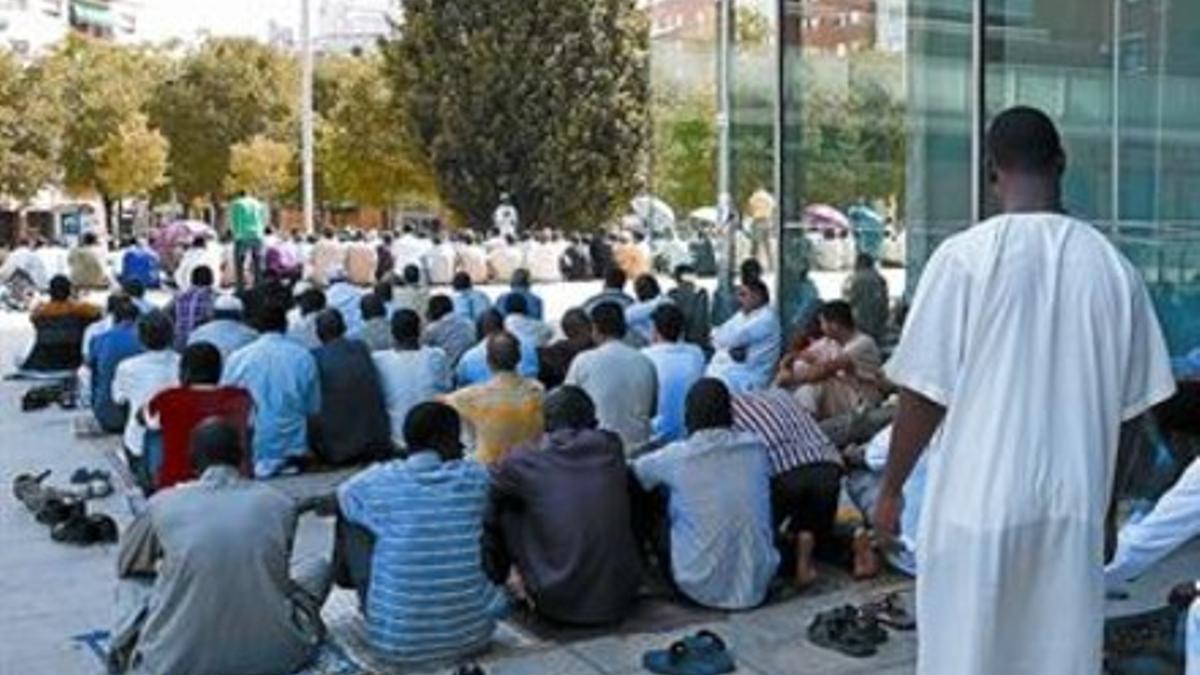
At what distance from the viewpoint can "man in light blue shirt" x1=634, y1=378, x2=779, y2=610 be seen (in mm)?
6250

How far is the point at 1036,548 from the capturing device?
298 centimetres

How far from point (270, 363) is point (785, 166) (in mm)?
5107

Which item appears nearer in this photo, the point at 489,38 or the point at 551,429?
the point at 551,429

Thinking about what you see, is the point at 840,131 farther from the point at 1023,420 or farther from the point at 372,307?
the point at 1023,420

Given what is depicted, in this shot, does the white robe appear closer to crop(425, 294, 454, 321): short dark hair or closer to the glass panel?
the glass panel

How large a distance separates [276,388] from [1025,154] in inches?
278

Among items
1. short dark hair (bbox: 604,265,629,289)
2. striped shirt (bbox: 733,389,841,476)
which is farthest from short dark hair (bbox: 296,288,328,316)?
striped shirt (bbox: 733,389,841,476)

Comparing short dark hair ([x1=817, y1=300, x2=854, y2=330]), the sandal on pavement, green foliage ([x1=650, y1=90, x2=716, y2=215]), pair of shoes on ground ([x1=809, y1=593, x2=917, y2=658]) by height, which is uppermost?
green foliage ([x1=650, y1=90, x2=716, y2=215])

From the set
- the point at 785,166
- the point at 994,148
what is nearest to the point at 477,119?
the point at 785,166

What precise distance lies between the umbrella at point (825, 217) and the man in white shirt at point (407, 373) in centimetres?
385

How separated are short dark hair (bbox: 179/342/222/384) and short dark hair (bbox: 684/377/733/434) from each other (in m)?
2.69

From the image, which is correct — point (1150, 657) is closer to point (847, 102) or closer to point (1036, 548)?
point (1036, 548)

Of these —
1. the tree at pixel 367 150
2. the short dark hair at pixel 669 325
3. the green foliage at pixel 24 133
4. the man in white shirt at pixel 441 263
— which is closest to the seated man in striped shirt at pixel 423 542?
the short dark hair at pixel 669 325

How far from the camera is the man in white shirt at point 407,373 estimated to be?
9719 mm
